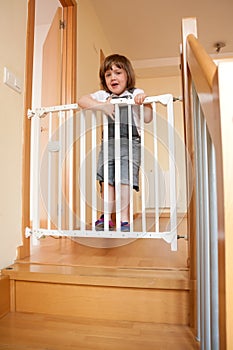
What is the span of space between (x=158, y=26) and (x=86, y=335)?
136 inches

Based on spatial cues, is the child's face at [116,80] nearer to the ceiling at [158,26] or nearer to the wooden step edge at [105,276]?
the wooden step edge at [105,276]

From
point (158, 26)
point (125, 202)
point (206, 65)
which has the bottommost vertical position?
point (125, 202)

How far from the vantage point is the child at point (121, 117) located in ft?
4.73

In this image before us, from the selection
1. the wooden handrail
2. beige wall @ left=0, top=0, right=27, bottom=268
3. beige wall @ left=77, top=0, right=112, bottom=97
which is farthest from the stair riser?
beige wall @ left=77, top=0, right=112, bottom=97

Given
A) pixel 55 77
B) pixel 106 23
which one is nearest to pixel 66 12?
pixel 55 77

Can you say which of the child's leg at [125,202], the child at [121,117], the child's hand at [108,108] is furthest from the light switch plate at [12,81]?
the child's leg at [125,202]

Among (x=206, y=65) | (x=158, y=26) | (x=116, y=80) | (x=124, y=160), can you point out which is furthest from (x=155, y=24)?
(x=206, y=65)

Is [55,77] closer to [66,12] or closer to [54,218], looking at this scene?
[66,12]

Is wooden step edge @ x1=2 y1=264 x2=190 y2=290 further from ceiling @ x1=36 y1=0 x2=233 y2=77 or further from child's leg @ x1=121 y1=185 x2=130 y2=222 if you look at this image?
ceiling @ x1=36 y1=0 x2=233 y2=77

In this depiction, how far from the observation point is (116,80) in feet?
5.61

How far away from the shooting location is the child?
1.44 m

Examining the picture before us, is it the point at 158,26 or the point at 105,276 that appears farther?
the point at 158,26

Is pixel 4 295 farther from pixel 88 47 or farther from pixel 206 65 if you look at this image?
pixel 88 47

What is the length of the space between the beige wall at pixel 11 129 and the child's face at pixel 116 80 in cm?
52
